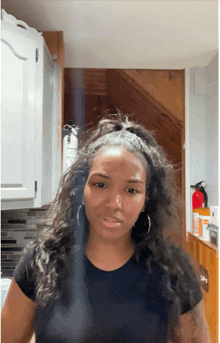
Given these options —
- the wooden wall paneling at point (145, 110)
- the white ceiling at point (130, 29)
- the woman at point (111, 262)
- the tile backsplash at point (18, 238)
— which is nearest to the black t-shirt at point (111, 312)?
the woman at point (111, 262)

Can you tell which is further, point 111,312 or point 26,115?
point 26,115

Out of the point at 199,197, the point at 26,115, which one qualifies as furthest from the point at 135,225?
the point at 26,115

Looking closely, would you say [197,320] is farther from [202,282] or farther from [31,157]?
[31,157]

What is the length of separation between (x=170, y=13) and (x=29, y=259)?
1.99ft

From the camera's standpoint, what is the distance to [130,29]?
531mm

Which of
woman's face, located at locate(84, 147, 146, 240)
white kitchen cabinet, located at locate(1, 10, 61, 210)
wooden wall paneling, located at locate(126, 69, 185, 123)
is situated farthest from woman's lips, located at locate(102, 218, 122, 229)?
wooden wall paneling, located at locate(126, 69, 185, 123)

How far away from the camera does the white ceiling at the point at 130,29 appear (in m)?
0.51

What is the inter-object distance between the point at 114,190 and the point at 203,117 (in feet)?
0.85

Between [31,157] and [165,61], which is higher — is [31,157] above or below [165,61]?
below

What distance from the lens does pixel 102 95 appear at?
0.52 m

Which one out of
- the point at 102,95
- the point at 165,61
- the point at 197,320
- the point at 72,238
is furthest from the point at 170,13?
the point at 197,320

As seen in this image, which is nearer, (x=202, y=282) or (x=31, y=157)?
(x=202, y=282)

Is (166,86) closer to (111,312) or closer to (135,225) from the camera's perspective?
(135,225)

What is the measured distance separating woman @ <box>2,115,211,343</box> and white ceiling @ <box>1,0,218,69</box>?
18cm
